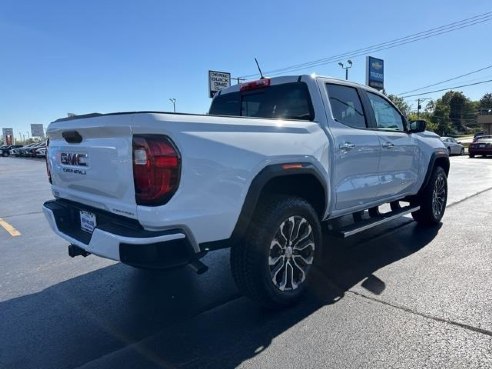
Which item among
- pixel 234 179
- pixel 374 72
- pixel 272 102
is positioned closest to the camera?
pixel 234 179

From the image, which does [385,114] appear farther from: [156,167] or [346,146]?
[156,167]

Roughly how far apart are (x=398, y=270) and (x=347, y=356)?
1862 millimetres

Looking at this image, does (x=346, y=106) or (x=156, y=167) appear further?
(x=346, y=106)

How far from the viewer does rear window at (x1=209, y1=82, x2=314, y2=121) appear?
4027 millimetres

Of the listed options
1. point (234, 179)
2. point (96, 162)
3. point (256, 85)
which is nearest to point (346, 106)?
point (256, 85)

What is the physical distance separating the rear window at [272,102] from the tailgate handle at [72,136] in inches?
76.8

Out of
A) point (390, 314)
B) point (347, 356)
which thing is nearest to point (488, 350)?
point (390, 314)

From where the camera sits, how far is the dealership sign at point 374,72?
32469 mm

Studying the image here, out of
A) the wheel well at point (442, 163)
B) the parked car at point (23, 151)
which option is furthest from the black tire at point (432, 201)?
the parked car at point (23, 151)

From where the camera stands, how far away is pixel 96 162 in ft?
9.66

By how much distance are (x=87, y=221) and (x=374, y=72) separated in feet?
111

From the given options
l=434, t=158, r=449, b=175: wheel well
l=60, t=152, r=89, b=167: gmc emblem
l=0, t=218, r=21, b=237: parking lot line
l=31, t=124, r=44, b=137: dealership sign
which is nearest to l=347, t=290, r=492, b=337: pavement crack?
l=60, t=152, r=89, b=167: gmc emblem

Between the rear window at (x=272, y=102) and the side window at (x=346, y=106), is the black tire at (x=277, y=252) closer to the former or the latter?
the rear window at (x=272, y=102)

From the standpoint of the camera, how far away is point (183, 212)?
2.63 metres
